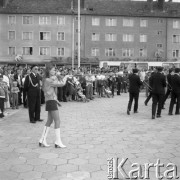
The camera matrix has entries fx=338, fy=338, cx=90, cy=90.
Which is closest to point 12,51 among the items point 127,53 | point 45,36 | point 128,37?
point 45,36

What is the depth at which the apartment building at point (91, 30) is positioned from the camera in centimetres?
5722

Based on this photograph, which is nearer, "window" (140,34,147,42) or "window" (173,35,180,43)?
"window" (140,34,147,42)

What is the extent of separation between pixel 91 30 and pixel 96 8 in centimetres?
436

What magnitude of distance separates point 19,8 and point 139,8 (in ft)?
69.7

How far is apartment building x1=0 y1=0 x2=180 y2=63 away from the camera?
57219 millimetres

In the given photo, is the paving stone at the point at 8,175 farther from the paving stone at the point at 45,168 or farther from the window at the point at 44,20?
the window at the point at 44,20

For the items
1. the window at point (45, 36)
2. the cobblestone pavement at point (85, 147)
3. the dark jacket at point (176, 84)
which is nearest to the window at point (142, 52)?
the window at point (45, 36)

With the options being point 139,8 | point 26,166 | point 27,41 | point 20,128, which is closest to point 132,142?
point 26,166

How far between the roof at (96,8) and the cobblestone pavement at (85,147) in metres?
48.0

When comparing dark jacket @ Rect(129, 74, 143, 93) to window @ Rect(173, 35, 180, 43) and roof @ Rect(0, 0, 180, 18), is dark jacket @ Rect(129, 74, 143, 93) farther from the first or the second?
window @ Rect(173, 35, 180, 43)

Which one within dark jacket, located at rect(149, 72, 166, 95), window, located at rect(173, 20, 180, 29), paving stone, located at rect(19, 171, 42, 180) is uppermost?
window, located at rect(173, 20, 180, 29)

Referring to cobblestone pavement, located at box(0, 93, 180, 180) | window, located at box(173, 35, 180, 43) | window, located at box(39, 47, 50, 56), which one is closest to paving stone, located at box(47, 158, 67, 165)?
cobblestone pavement, located at box(0, 93, 180, 180)

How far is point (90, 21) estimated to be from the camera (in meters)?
57.9

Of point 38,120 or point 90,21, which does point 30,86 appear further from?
point 90,21
